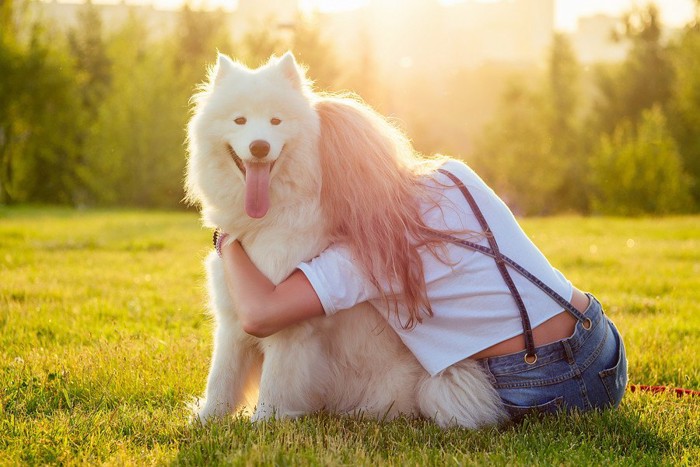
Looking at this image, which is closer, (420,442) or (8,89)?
(420,442)

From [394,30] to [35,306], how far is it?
156 ft

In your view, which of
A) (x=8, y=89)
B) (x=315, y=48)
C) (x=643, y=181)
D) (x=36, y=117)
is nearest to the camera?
(x=8, y=89)

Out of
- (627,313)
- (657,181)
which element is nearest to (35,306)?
(627,313)

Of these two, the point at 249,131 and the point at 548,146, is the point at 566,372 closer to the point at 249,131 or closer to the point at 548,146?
the point at 249,131

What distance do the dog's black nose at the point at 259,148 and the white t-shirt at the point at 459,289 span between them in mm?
457

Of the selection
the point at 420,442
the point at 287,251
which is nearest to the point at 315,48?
the point at 287,251

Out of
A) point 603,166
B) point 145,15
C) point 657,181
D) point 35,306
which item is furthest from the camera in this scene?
point 145,15

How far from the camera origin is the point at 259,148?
272 centimetres

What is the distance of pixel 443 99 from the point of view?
138 ft

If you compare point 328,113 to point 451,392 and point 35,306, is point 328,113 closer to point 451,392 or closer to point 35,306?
point 451,392

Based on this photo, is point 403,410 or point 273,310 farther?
point 403,410

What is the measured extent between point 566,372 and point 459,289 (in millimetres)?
570

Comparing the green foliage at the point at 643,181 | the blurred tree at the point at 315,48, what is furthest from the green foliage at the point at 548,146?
the blurred tree at the point at 315,48

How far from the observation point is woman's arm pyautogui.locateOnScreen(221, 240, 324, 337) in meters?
2.67
